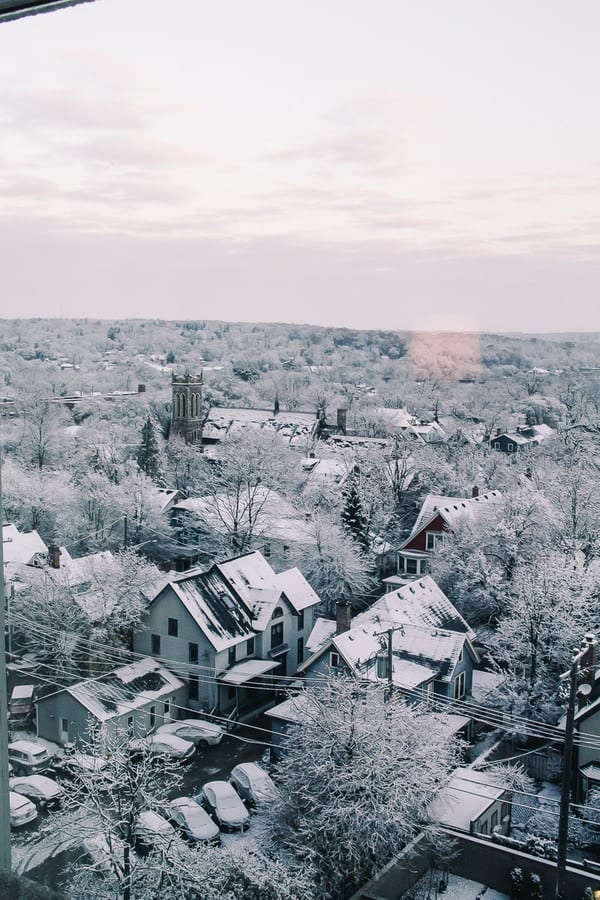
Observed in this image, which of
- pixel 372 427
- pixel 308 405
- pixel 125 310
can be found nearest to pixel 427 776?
pixel 125 310

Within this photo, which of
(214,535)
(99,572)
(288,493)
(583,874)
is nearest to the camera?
(583,874)

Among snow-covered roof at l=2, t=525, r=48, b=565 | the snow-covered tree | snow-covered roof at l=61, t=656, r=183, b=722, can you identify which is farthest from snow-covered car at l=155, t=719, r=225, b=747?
snow-covered roof at l=2, t=525, r=48, b=565

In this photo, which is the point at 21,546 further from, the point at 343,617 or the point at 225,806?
the point at 225,806

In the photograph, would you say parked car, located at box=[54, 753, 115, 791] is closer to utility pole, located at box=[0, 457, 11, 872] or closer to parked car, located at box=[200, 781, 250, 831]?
parked car, located at box=[200, 781, 250, 831]

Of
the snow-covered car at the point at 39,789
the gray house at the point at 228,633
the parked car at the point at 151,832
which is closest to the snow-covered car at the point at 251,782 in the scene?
the parked car at the point at 151,832

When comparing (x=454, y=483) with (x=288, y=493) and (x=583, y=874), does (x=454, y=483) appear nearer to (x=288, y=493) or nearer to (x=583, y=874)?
(x=288, y=493)

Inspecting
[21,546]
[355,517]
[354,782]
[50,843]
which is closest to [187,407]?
[355,517]
